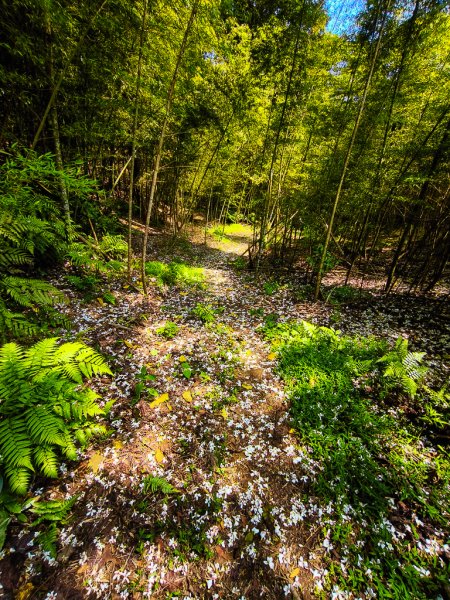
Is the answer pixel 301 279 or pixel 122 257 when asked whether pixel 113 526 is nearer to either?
pixel 122 257

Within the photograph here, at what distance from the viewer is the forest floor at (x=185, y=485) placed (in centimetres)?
194

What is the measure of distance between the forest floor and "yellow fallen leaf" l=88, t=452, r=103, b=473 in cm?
1

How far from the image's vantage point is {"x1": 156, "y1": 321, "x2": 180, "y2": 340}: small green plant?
4788 mm

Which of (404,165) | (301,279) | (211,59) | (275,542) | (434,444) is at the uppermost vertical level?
(211,59)

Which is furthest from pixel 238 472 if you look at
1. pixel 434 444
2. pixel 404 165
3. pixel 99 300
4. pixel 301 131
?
pixel 301 131

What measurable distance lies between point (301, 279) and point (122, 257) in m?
6.05

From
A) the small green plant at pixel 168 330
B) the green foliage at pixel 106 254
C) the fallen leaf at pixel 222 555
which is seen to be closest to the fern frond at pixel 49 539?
the fallen leaf at pixel 222 555

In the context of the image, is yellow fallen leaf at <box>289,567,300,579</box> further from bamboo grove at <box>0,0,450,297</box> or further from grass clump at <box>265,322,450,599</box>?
bamboo grove at <box>0,0,450,297</box>

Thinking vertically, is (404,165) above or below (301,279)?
above

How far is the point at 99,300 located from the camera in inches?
211

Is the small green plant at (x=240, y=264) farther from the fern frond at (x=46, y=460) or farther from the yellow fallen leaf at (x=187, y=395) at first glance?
the fern frond at (x=46, y=460)

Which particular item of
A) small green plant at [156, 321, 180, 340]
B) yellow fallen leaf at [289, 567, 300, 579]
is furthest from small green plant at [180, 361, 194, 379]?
yellow fallen leaf at [289, 567, 300, 579]

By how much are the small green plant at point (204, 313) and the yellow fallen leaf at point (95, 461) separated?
10.5ft

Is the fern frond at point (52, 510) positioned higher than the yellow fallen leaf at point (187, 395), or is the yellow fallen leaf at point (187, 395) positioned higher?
the yellow fallen leaf at point (187, 395)
